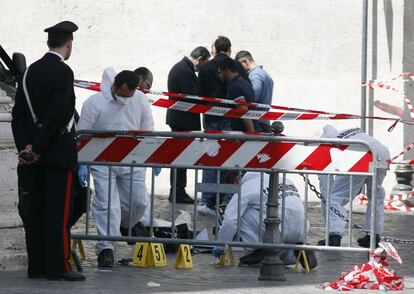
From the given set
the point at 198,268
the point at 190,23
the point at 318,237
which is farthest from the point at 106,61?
the point at 198,268

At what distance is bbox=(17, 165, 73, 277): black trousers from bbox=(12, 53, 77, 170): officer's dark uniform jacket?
14cm

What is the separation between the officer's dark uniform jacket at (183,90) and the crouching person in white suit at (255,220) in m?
5.65

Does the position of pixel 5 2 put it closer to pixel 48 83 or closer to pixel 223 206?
pixel 223 206

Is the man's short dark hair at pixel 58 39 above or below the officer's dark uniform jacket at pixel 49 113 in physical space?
above

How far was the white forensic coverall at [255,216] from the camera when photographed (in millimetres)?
11477

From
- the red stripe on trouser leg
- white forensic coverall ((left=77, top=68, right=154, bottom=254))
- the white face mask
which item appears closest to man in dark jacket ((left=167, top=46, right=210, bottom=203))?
white forensic coverall ((left=77, top=68, right=154, bottom=254))

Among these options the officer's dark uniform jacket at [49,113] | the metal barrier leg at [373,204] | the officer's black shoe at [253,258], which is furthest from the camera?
the officer's black shoe at [253,258]

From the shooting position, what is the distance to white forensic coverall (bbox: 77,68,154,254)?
11.6 meters

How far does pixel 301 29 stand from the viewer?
19250 millimetres

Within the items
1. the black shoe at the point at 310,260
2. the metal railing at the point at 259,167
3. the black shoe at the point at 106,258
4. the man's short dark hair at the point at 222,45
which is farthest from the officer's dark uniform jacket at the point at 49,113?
the man's short dark hair at the point at 222,45

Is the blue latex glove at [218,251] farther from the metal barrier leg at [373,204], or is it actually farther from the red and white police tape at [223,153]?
the metal barrier leg at [373,204]

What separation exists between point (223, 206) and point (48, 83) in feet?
10.9

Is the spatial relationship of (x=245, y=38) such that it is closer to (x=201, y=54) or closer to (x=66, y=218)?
(x=201, y=54)

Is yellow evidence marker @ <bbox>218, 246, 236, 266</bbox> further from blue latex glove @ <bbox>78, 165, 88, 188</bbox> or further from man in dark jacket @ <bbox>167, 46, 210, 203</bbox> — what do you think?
man in dark jacket @ <bbox>167, 46, 210, 203</bbox>
